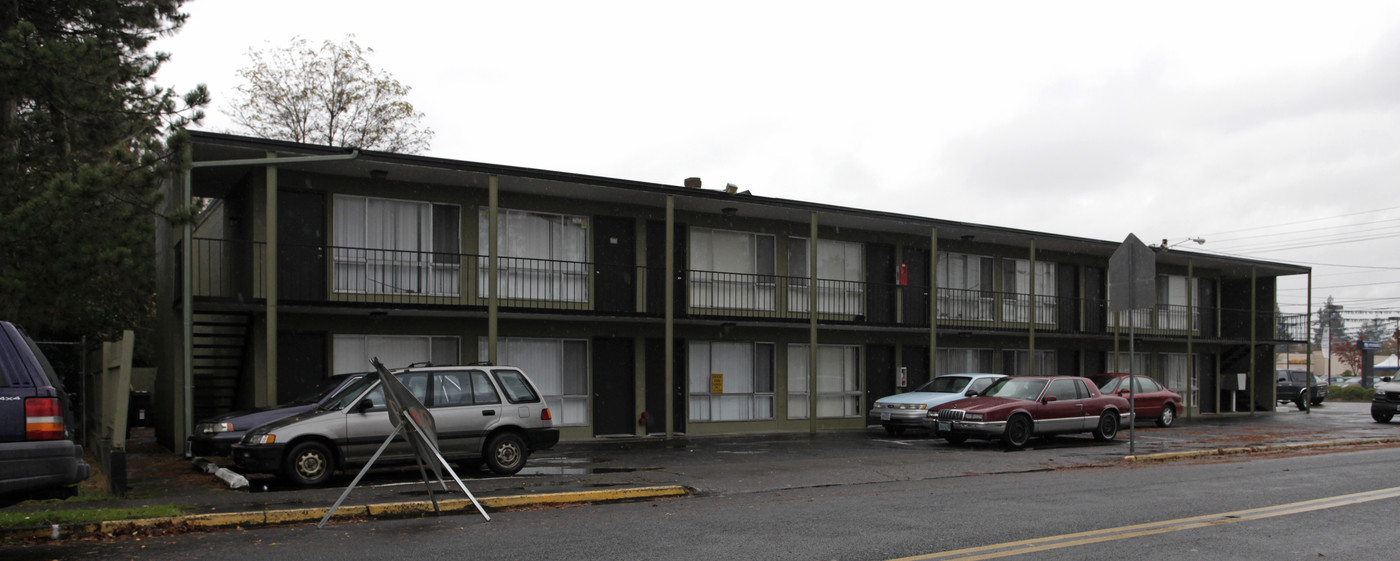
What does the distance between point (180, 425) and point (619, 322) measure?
335 inches

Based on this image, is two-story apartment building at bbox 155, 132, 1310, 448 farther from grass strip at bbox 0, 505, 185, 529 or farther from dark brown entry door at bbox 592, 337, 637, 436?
grass strip at bbox 0, 505, 185, 529

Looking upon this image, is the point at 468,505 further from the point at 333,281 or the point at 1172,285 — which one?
the point at 1172,285

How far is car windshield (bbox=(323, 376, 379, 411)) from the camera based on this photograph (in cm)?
1266

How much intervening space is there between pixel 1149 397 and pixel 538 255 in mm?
14813

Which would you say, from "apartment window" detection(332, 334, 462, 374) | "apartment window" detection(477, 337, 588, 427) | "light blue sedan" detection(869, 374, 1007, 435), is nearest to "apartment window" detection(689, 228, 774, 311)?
"apartment window" detection(477, 337, 588, 427)

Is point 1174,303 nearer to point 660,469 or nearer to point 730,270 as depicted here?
point 730,270

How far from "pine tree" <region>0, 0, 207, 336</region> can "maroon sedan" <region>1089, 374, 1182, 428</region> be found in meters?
20.0

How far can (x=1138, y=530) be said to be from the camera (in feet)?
27.3

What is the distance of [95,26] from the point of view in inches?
732

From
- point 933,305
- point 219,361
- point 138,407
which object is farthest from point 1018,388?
point 138,407

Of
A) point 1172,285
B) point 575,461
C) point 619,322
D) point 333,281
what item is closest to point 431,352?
point 333,281

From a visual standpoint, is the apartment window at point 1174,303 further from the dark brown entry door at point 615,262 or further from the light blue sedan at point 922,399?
the dark brown entry door at point 615,262

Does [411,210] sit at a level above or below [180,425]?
above

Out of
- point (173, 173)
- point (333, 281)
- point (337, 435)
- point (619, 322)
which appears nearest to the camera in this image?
point (337, 435)
